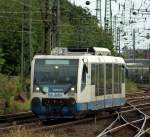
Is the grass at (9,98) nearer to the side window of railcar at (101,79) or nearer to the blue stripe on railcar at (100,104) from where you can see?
the blue stripe on railcar at (100,104)

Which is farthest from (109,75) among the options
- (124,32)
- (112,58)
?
(124,32)

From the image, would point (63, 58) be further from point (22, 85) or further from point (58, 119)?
point (22, 85)

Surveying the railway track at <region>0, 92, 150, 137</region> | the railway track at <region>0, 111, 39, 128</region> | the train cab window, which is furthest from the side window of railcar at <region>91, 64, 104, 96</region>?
the railway track at <region>0, 111, 39, 128</region>

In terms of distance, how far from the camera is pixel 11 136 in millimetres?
15625

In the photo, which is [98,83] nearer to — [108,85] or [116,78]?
[108,85]

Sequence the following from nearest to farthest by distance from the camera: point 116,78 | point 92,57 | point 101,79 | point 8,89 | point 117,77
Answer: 1. point 92,57
2. point 101,79
3. point 116,78
4. point 117,77
5. point 8,89

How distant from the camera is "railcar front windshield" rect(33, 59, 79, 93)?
22.6 meters

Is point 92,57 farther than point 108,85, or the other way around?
point 108,85

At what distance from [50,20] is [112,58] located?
528cm

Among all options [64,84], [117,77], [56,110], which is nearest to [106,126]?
[56,110]

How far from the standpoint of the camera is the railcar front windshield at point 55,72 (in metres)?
22.6

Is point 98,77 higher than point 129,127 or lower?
higher

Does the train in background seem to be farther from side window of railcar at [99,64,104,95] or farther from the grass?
the grass

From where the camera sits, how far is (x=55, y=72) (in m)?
22.9
